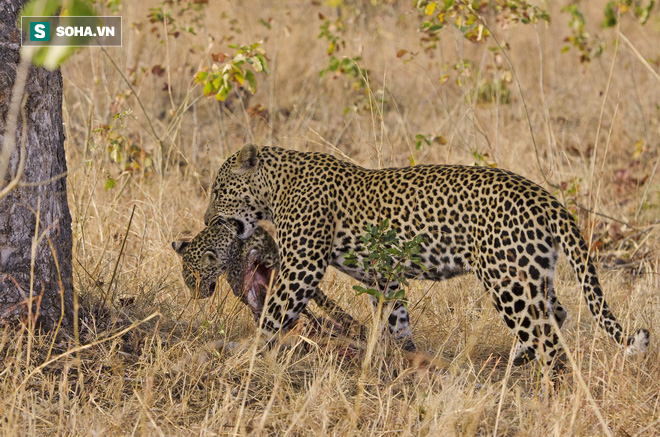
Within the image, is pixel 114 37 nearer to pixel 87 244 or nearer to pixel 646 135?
pixel 87 244

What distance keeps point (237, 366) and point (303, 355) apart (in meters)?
0.61

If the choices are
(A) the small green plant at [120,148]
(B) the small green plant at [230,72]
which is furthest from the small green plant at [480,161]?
(A) the small green plant at [120,148]

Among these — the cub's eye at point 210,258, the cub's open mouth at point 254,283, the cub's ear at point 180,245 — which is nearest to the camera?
the cub's open mouth at point 254,283

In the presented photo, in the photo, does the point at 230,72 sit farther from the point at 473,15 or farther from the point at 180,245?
the point at 473,15

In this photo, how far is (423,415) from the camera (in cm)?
369

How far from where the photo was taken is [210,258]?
5.20m

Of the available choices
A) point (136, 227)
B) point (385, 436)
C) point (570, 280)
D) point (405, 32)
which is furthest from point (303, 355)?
point (405, 32)

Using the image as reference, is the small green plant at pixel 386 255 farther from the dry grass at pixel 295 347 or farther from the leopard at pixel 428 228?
the dry grass at pixel 295 347

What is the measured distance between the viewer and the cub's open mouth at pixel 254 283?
199 inches

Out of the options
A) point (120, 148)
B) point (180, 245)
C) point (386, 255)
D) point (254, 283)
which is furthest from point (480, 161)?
point (120, 148)

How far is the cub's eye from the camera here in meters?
5.17

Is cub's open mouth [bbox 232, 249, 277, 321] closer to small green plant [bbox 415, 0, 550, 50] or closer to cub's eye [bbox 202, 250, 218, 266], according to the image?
cub's eye [bbox 202, 250, 218, 266]

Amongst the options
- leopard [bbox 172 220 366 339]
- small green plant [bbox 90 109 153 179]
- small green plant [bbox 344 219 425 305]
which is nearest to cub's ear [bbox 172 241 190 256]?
leopard [bbox 172 220 366 339]

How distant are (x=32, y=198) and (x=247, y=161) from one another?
5.11ft
